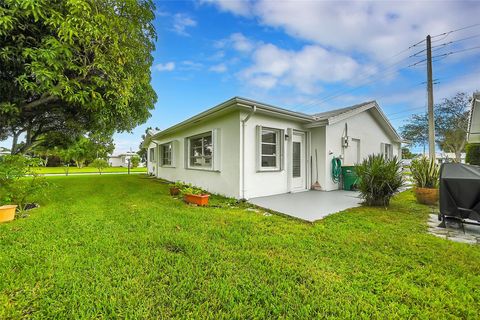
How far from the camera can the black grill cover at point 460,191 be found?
379 cm

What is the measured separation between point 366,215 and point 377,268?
2.67 m

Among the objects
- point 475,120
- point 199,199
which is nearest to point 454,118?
point 475,120

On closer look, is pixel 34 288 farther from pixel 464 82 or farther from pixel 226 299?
pixel 464 82

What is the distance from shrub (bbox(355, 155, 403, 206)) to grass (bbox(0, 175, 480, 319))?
1.66m

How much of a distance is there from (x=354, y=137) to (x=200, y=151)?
7071 millimetres

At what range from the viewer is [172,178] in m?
12.6

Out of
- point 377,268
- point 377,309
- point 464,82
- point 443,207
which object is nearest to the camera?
point 377,309

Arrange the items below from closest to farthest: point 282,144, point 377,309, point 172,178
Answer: point 377,309
point 282,144
point 172,178

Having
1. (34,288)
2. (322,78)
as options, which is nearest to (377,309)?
(34,288)

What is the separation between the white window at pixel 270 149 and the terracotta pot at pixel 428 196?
427cm

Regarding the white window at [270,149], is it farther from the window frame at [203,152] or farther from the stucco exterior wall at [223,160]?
the window frame at [203,152]

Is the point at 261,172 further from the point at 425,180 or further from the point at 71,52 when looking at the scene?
the point at 71,52

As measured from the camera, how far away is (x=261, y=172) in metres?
6.98

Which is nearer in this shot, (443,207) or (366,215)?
(443,207)
